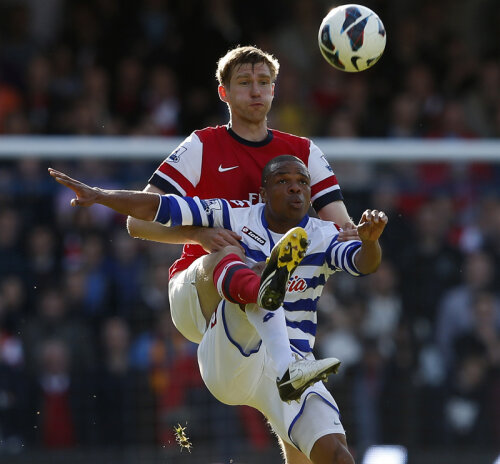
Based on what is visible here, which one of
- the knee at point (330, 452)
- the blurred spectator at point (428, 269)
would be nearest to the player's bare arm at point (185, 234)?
the knee at point (330, 452)

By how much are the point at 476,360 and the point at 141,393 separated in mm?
2665

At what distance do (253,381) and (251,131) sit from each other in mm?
1341

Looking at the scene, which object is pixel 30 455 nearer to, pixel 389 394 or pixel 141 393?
pixel 141 393

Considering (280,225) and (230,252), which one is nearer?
A: (230,252)

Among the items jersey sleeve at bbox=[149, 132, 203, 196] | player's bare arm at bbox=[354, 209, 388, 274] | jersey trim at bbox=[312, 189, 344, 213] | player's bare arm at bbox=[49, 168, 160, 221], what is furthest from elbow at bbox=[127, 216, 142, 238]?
player's bare arm at bbox=[354, 209, 388, 274]

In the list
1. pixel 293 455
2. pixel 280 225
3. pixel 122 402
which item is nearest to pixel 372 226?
pixel 280 225

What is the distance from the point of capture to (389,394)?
9.10 meters

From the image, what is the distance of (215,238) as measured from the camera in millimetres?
5656

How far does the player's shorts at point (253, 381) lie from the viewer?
556 centimetres

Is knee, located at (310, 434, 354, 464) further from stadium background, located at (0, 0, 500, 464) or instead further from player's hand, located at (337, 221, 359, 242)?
stadium background, located at (0, 0, 500, 464)

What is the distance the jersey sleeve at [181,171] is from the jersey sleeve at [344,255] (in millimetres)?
881

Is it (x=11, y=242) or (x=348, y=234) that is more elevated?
(x=348, y=234)

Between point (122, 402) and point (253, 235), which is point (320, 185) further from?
point (122, 402)

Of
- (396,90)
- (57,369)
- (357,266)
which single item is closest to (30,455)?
(57,369)
